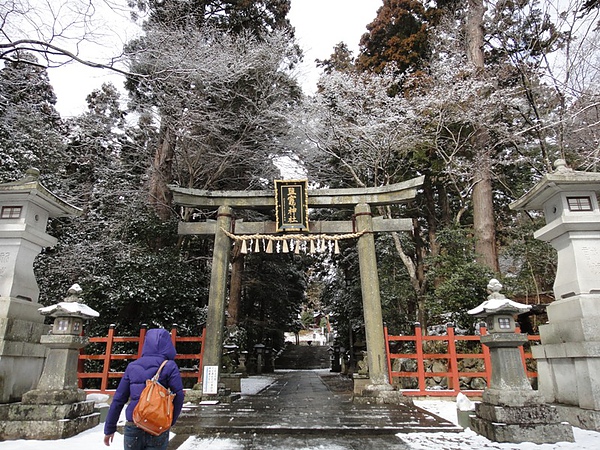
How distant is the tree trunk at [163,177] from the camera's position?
13.6 metres

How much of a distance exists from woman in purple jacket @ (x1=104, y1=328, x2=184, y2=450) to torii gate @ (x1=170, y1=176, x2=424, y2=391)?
5690mm

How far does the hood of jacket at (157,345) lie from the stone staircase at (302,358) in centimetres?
2962

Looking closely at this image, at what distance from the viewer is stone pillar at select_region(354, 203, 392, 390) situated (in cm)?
816

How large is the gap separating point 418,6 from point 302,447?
17481 mm

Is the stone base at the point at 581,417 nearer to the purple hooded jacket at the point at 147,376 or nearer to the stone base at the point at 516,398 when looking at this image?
the stone base at the point at 516,398

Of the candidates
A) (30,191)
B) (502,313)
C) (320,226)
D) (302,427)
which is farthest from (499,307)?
(30,191)

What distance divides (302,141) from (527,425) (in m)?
12.6

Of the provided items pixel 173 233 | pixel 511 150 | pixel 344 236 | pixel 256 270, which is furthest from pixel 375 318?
pixel 256 270

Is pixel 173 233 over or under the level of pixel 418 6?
under

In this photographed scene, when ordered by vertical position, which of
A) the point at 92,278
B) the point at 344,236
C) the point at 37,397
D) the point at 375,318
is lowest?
the point at 37,397

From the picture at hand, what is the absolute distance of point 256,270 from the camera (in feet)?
69.4

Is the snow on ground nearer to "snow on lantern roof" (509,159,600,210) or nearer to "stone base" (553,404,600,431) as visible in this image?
"stone base" (553,404,600,431)

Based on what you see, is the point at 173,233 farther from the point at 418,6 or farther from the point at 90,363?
the point at 418,6

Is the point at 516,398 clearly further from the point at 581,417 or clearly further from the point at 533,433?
the point at 581,417
